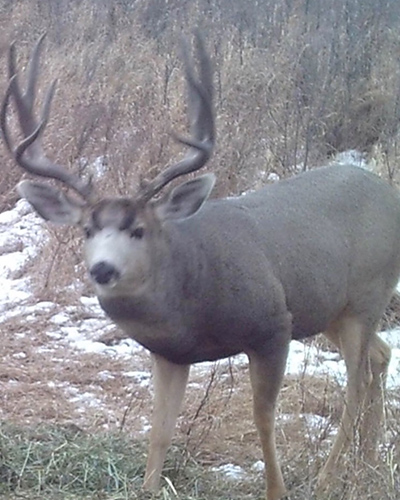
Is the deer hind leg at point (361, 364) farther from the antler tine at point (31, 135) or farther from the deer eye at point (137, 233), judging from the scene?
the antler tine at point (31, 135)

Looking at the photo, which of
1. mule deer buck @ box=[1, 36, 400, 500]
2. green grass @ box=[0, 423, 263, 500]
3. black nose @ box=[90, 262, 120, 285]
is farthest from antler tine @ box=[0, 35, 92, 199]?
green grass @ box=[0, 423, 263, 500]

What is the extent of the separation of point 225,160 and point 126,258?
477 cm

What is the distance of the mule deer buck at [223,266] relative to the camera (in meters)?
4.38

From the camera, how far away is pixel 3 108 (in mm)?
4426

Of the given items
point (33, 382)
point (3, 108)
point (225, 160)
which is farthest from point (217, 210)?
point (225, 160)

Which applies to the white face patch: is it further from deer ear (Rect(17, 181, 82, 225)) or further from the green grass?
the green grass

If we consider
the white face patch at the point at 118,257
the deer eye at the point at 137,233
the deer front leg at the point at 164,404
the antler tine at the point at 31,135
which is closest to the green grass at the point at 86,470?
the deer front leg at the point at 164,404

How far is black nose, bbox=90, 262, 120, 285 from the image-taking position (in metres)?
4.06

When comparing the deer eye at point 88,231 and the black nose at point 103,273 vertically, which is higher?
the black nose at point 103,273

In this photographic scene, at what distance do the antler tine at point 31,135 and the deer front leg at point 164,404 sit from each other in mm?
890

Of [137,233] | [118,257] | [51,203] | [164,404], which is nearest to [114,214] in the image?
[137,233]

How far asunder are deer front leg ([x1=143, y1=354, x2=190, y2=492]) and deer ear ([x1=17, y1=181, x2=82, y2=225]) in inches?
29.1

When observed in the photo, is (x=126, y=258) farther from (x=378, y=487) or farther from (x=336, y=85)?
(x=336, y=85)

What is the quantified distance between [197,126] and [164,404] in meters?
1.30
